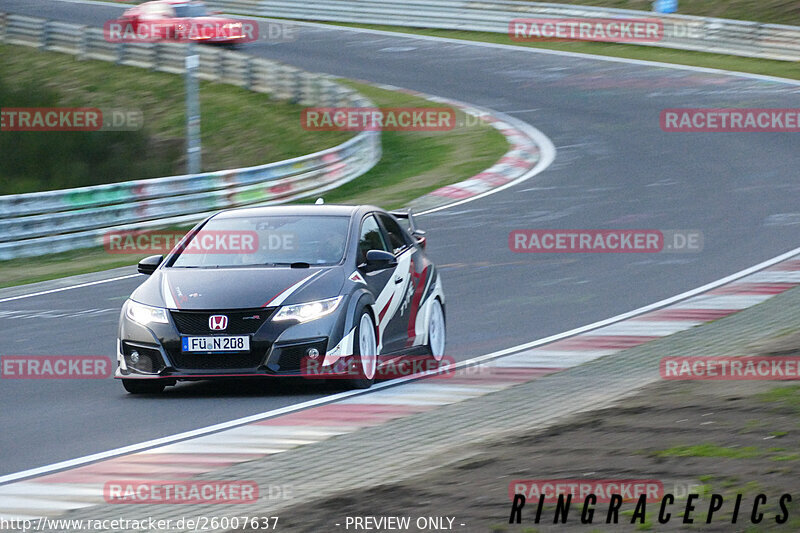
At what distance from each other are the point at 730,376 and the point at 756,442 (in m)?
2.51

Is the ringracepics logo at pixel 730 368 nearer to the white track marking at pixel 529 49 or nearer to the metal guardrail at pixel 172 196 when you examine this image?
the metal guardrail at pixel 172 196

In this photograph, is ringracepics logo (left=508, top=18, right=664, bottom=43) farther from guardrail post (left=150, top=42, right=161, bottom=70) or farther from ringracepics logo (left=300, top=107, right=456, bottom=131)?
guardrail post (left=150, top=42, right=161, bottom=70)

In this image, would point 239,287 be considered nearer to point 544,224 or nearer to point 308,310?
point 308,310

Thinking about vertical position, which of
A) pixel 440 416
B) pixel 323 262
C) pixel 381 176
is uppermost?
pixel 323 262

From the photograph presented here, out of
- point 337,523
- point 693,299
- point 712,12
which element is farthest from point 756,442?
point 712,12

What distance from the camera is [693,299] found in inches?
578

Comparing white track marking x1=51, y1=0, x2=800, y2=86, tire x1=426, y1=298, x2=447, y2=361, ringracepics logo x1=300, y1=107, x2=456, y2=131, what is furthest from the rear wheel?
white track marking x1=51, y1=0, x2=800, y2=86

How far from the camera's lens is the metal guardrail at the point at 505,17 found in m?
37.7

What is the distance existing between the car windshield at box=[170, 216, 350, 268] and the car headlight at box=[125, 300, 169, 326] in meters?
0.65

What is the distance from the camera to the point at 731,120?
99.0 ft

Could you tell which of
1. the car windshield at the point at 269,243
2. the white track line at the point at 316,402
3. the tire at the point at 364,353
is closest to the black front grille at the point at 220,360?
the white track line at the point at 316,402

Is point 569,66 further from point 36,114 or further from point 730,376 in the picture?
point 730,376

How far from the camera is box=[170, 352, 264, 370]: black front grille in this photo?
9812mm

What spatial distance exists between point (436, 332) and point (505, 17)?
33.9 metres
